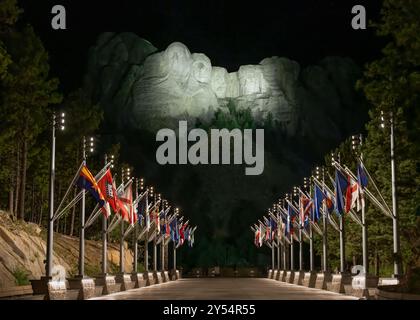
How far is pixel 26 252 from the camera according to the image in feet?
223

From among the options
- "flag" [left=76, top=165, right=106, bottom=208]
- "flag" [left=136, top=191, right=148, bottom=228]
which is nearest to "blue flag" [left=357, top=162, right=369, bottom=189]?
"flag" [left=76, top=165, right=106, bottom=208]

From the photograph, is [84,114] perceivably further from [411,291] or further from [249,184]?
[249,184]

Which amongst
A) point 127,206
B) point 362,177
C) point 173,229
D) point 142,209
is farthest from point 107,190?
point 173,229

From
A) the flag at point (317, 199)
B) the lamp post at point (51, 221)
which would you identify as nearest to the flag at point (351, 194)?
the flag at point (317, 199)

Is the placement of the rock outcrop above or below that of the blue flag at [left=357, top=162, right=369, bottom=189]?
below

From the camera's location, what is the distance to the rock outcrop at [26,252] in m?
60.2

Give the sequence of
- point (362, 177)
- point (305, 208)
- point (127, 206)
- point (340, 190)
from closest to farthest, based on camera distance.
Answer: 1. point (362, 177)
2. point (340, 190)
3. point (127, 206)
4. point (305, 208)

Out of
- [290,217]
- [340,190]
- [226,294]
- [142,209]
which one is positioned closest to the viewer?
[340,190]

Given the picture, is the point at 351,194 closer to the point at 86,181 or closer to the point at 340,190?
the point at 340,190

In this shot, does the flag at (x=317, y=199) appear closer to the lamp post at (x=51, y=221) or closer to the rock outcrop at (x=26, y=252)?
the rock outcrop at (x=26, y=252)

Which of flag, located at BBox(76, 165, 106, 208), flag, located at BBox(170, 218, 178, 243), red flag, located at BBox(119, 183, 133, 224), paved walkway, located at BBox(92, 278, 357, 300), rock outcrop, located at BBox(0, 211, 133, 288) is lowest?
paved walkway, located at BBox(92, 278, 357, 300)

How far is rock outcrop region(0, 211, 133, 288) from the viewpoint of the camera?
6025cm

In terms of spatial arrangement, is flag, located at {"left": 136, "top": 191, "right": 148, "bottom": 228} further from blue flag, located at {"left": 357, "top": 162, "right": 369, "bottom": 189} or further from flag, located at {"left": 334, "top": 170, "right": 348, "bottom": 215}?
blue flag, located at {"left": 357, "top": 162, "right": 369, "bottom": 189}

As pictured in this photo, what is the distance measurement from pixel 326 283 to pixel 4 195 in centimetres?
5181
